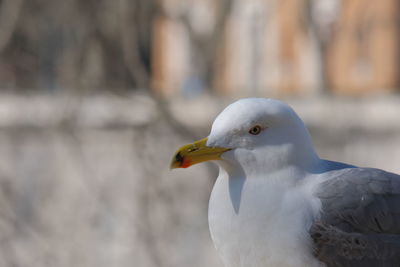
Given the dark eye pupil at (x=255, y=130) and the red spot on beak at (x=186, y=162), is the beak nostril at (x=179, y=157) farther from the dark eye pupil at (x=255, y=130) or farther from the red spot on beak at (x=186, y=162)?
the dark eye pupil at (x=255, y=130)

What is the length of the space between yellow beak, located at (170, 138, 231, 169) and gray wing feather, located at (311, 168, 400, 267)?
19 centimetres

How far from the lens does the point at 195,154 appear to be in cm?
136

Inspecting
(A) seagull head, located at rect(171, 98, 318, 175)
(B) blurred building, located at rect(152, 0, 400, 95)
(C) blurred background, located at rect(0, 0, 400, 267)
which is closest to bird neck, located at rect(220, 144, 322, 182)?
(A) seagull head, located at rect(171, 98, 318, 175)

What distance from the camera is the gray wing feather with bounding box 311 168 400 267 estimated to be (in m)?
1.40

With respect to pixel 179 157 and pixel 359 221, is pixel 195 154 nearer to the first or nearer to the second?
pixel 179 157

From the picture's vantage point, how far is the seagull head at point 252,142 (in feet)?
4.46

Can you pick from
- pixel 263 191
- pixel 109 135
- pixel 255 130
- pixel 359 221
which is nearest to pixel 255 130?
pixel 255 130

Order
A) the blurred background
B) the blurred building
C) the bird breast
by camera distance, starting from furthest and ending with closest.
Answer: the blurred building → the blurred background → the bird breast

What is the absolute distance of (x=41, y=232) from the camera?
12.5 feet

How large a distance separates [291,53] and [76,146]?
16.1 ft

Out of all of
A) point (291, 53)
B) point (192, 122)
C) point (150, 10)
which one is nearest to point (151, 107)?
point (192, 122)

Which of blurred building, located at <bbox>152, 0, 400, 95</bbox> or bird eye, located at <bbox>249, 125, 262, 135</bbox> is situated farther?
blurred building, located at <bbox>152, 0, 400, 95</bbox>

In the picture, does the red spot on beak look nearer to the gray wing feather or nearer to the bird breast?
the bird breast

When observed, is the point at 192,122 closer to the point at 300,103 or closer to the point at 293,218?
the point at 300,103
